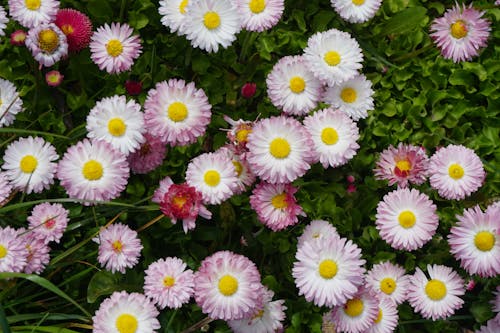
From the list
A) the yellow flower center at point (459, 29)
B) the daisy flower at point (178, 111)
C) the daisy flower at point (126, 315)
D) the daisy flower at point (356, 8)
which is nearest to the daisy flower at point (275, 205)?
the daisy flower at point (178, 111)

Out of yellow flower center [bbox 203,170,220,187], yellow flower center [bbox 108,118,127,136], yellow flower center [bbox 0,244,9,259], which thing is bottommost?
yellow flower center [bbox 0,244,9,259]

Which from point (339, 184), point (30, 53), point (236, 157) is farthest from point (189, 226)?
point (30, 53)

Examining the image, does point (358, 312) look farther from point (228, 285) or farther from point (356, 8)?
point (356, 8)

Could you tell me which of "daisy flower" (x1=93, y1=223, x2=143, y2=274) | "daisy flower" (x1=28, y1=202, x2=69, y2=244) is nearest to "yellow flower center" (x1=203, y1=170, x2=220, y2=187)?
"daisy flower" (x1=93, y1=223, x2=143, y2=274)

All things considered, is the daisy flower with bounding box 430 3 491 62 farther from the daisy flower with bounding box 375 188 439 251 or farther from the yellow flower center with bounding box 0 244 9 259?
the yellow flower center with bounding box 0 244 9 259

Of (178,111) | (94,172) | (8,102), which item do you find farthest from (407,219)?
(8,102)

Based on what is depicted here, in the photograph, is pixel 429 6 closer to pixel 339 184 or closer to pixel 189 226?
pixel 339 184
